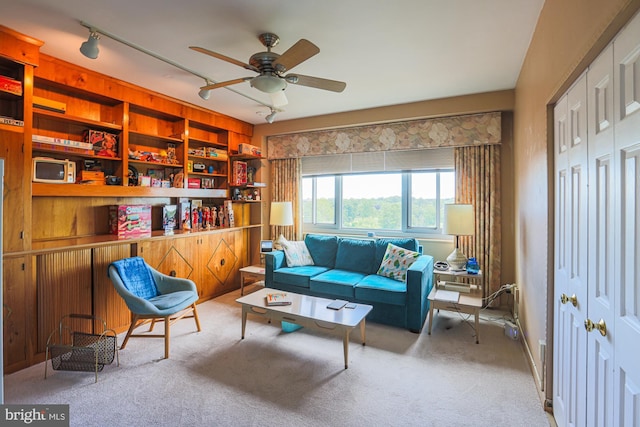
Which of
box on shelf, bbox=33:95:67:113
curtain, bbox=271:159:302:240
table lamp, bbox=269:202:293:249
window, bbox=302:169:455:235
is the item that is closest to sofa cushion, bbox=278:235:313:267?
table lamp, bbox=269:202:293:249

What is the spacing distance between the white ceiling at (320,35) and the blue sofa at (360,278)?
207 centimetres

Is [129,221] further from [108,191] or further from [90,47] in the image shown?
[90,47]

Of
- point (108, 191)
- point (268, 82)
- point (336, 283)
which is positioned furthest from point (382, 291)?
point (108, 191)

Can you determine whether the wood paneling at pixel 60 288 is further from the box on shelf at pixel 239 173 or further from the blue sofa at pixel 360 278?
the box on shelf at pixel 239 173

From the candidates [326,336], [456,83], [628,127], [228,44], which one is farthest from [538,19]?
[326,336]

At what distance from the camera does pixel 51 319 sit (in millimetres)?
2691

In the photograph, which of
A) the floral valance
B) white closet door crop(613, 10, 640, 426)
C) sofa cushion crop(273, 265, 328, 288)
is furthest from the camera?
sofa cushion crop(273, 265, 328, 288)

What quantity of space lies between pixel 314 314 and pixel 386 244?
1.73m

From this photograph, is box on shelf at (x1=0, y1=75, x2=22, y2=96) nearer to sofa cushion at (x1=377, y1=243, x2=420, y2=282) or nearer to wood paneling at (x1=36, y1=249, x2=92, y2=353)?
wood paneling at (x1=36, y1=249, x2=92, y2=353)

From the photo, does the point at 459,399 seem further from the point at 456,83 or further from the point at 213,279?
the point at 213,279

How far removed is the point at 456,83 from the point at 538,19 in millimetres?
1229

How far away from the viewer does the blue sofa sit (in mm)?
3225

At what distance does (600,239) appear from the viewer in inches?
50.3

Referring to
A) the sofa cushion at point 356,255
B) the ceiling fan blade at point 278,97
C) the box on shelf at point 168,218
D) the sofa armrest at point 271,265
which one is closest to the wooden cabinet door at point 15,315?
the box on shelf at point 168,218
